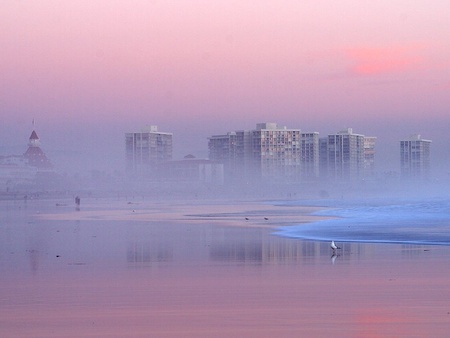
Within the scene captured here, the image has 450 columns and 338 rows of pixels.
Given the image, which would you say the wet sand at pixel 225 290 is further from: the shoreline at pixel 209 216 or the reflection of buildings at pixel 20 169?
the reflection of buildings at pixel 20 169

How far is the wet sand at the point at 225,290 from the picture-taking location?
10.4 meters

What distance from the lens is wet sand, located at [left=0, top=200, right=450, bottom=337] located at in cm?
1041

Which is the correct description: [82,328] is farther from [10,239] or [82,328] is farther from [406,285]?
[10,239]

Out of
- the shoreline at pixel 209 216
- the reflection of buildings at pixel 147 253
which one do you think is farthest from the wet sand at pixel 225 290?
the shoreline at pixel 209 216

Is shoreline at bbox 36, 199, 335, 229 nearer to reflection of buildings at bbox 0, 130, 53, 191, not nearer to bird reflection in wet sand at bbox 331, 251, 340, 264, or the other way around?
bird reflection in wet sand at bbox 331, 251, 340, 264

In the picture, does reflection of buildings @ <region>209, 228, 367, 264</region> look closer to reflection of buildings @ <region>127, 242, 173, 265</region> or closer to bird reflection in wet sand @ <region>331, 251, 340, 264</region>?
bird reflection in wet sand @ <region>331, 251, 340, 264</region>

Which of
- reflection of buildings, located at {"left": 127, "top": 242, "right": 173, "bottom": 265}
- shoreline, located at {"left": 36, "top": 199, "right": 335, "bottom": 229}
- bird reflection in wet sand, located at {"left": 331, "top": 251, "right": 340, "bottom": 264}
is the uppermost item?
bird reflection in wet sand, located at {"left": 331, "top": 251, "right": 340, "bottom": 264}

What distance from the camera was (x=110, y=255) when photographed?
20.0 meters

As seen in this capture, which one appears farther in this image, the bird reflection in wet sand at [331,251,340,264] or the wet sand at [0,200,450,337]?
the bird reflection in wet sand at [331,251,340,264]

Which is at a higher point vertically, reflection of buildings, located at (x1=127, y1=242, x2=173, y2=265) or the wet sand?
the wet sand

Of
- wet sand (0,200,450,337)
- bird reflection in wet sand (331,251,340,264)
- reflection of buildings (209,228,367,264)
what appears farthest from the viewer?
reflection of buildings (209,228,367,264)

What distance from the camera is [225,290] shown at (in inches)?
528

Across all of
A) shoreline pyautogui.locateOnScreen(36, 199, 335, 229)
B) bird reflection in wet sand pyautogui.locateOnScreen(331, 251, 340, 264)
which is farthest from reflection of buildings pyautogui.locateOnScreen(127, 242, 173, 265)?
shoreline pyautogui.locateOnScreen(36, 199, 335, 229)

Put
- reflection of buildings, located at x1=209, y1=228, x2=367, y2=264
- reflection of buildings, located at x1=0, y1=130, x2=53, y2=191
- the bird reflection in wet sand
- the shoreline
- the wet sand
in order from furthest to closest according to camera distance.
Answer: reflection of buildings, located at x1=0, y1=130, x2=53, y2=191
the shoreline
reflection of buildings, located at x1=209, y1=228, x2=367, y2=264
the bird reflection in wet sand
the wet sand
